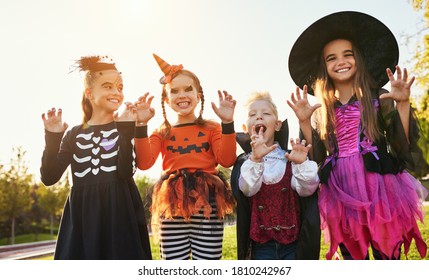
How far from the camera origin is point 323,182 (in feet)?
7.76

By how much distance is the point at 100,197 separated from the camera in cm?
240

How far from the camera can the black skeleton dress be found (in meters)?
2.37

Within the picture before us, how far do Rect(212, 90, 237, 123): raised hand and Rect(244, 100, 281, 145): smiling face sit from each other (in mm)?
144

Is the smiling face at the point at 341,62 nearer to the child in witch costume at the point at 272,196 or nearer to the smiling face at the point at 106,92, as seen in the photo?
the child in witch costume at the point at 272,196

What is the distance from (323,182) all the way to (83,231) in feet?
3.92

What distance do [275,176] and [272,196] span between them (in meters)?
0.10

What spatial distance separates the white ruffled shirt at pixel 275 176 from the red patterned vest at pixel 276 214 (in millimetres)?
41

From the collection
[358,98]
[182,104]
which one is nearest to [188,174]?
[182,104]

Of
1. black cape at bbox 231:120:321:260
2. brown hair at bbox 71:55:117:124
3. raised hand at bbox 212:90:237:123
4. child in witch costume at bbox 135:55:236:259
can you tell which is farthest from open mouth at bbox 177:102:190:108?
brown hair at bbox 71:55:117:124

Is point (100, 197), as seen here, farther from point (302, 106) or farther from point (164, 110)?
point (302, 106)

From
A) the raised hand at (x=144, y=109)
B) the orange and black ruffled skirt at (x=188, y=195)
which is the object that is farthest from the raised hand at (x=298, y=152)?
the raised hand at (x=144, y=109)

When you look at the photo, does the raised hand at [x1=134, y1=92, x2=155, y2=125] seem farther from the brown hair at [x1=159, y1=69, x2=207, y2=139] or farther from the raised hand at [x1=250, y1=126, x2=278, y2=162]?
the raised hand at [x1=250, y1=126, x2=278, y2=162]

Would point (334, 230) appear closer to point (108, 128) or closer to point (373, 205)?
point (373, 205)
